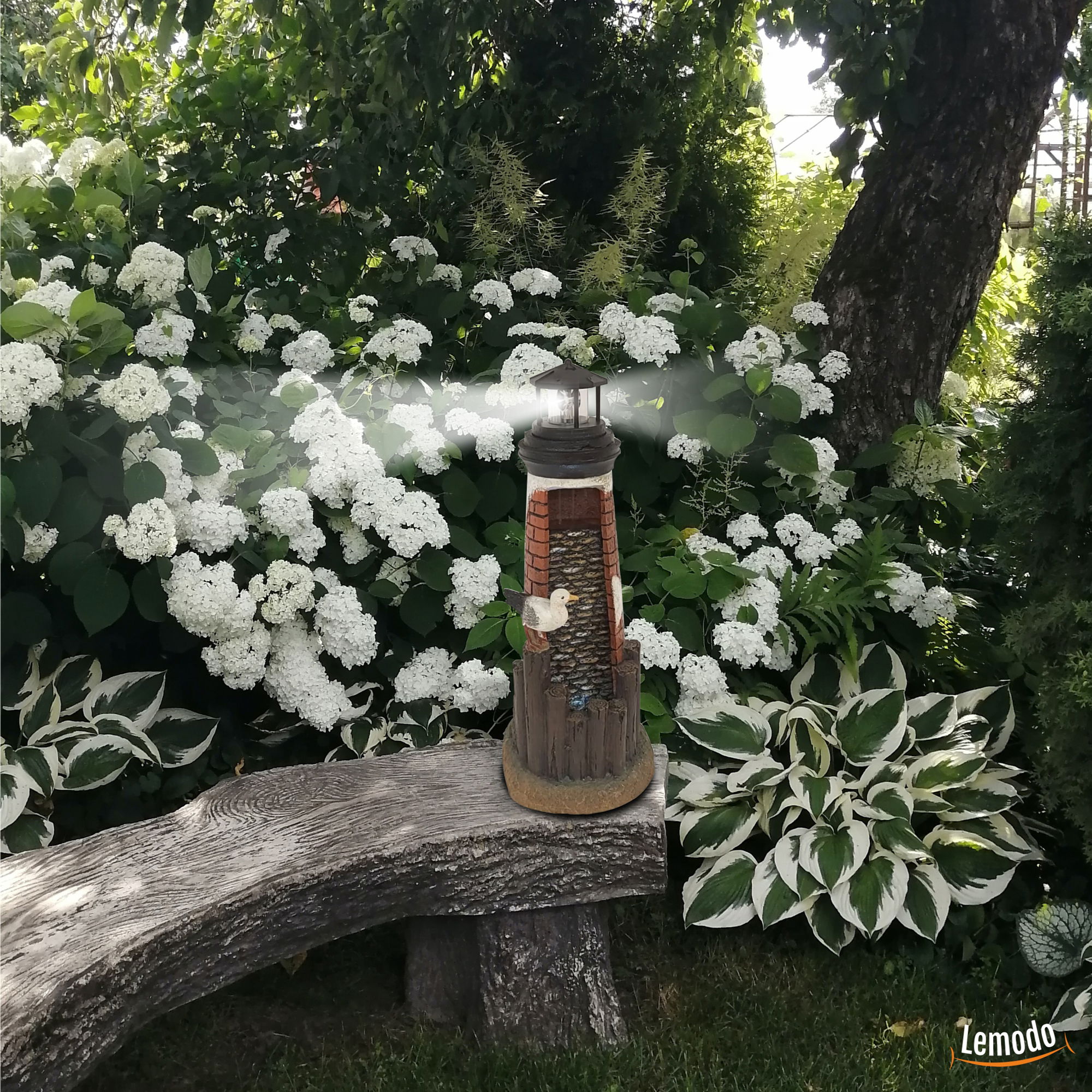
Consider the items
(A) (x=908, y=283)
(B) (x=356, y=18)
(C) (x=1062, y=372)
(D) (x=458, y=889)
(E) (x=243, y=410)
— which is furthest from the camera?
(B) (x=356, y=18)

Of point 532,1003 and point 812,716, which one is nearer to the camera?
point 532,1003

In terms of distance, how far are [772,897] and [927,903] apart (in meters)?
0.34

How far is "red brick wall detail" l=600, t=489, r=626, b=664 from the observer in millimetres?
1854

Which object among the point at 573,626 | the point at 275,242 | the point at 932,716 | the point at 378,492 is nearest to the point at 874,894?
the point at 932,716

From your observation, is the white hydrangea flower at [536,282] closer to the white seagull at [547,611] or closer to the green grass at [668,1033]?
the white seagull at [547,611]

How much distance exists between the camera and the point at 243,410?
2.64m

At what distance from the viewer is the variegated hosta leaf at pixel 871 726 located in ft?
7.54

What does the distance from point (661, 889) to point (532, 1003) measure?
0.36 metres

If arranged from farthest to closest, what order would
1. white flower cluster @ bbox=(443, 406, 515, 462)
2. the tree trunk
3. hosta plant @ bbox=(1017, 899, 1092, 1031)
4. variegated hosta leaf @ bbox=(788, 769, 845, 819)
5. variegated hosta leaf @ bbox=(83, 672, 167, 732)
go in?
the tree trunk
white flower cluster @ bbox=(443, 406, 515, 462)
variegated hosta leaf @ bbox=(83, 672, 167, 732)
variegated hosta leaf @ bbox=(788, 769, 845, 819)
hosta plant @ bbox=(1017, 899, 1092, 1031)

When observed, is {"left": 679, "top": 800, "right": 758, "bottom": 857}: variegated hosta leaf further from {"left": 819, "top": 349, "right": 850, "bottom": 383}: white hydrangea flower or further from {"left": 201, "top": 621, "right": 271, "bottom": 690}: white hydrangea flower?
{"left": 819, "top": 349, "right": 850, "bottom": 383}: white hydrangea flower

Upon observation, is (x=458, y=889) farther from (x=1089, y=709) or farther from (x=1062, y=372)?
(x=1062, y=372)

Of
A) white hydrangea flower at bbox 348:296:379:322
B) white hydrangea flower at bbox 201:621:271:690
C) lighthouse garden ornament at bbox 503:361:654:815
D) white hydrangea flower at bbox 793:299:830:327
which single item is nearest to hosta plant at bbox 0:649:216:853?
white hydrangea flower at bbox 201:621:271:690

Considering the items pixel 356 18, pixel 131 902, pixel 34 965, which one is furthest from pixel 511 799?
pixel 356 18

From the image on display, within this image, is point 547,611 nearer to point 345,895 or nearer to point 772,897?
point 345,895
